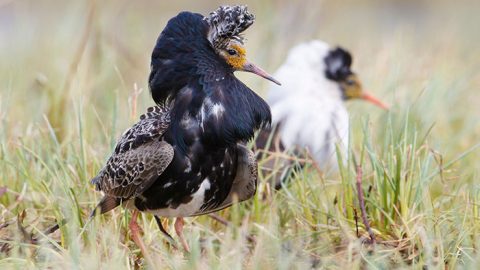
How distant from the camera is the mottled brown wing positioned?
3.86 m

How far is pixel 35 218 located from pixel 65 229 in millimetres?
452

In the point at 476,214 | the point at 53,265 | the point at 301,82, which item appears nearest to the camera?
the point at 53,265

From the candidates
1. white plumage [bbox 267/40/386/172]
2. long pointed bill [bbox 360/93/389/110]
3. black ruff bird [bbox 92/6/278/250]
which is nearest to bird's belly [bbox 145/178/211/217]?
black ruff bird [bbox 92/6/278/250]

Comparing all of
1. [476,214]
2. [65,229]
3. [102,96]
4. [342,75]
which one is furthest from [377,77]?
[65,229]

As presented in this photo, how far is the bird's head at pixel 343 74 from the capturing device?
6.39 metres

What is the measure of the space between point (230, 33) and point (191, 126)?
41 cm

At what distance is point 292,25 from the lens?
302 inches

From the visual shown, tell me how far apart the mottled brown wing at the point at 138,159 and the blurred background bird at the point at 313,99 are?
1.51m

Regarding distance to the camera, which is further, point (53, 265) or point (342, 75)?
point (342, 75)

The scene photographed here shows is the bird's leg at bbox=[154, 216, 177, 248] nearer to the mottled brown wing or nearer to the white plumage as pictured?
the mottled brown wing

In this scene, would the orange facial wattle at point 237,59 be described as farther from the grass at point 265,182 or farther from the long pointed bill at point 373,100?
the long pointed bill at point 373,100

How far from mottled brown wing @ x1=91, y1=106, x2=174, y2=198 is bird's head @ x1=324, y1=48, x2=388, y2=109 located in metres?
2.45

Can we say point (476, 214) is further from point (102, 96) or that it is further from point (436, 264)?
point (102, 96)

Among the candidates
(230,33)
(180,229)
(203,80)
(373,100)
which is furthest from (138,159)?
(373,100)
